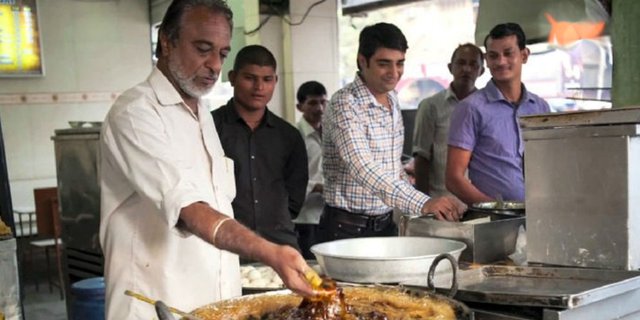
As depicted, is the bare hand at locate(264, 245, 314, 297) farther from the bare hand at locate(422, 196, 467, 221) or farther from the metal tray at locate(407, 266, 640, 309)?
the bare hand at locate(422, 196, 467, 221)

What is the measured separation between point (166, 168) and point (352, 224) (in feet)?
5.95

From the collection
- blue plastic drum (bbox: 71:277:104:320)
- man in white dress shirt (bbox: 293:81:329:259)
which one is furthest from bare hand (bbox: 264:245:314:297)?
man in white dress shirt (bbox: 293:81:329:259)

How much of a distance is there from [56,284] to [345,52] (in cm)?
392

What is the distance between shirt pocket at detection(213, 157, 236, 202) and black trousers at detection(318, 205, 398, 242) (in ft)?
4.00

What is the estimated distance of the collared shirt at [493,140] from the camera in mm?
3236

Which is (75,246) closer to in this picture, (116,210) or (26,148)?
(116,210)

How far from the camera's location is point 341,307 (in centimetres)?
156

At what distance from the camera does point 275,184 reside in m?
3.61

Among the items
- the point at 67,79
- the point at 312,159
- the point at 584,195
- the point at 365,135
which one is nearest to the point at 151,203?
the point at 584,195

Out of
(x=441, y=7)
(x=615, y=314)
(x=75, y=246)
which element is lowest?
(x=75, y=246)

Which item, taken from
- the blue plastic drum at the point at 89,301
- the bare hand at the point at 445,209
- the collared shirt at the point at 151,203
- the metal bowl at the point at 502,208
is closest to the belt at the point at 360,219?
the metal bowl at the point at 502,208

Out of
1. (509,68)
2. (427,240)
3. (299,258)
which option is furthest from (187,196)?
(509,68)

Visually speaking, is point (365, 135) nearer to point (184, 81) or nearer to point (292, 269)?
point (184, 81)

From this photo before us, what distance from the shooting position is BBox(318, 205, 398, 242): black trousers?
3.47m
